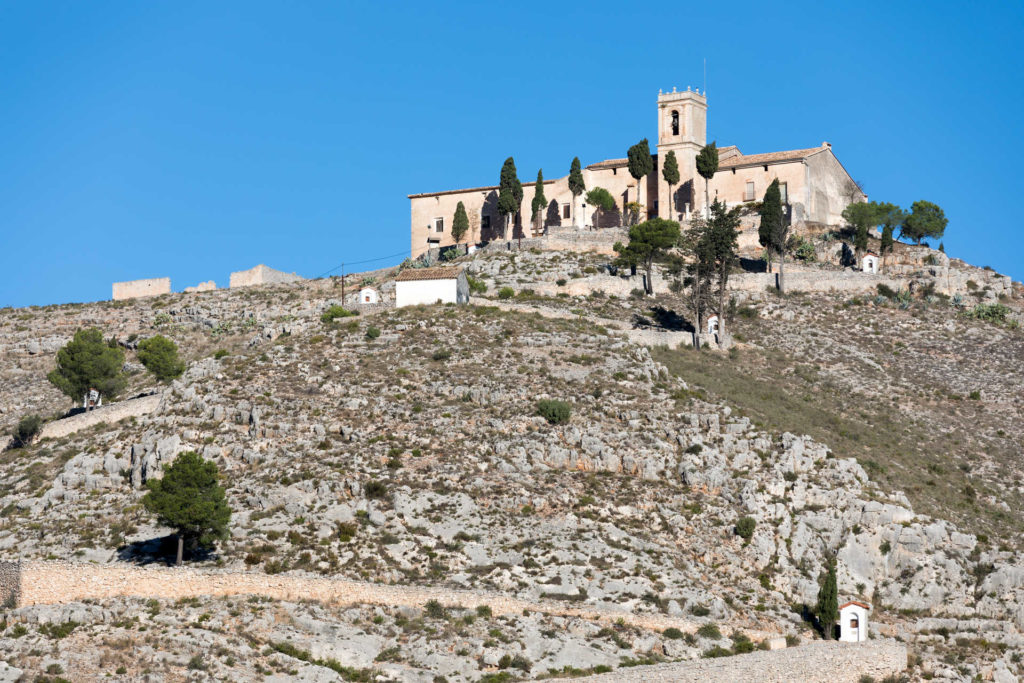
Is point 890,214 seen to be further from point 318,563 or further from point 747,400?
point 318,563

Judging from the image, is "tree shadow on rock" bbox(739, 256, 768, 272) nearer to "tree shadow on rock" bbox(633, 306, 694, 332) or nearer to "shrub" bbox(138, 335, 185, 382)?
"tree shadow on rock" bbox(633, 306, 694, 332)

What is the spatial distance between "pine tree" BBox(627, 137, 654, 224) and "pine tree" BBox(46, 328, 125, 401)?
4342cm

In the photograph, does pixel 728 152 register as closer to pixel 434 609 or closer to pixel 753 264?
pixel 753 264

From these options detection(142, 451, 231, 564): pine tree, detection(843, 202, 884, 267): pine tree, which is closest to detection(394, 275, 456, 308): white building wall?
detection(843, 202, 884, 267): pine tree

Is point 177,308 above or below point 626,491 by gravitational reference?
above

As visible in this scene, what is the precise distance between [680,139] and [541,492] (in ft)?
172

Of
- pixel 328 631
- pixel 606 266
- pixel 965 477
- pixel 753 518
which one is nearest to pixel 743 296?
pixel 606 266

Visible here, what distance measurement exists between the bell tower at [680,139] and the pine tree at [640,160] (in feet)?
4.63

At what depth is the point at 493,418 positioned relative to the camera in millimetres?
63531

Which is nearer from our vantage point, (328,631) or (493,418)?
(328,631)

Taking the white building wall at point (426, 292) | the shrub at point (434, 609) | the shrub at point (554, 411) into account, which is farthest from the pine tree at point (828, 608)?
the white building wall at point (426, 292)

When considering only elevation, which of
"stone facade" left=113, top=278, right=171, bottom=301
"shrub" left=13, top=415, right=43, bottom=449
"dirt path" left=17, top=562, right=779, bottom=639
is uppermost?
"stone facade" left=113, top=278, right=171, bottom=301

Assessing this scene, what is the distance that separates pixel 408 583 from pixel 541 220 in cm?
5716

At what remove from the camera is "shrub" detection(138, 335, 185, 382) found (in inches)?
3041
